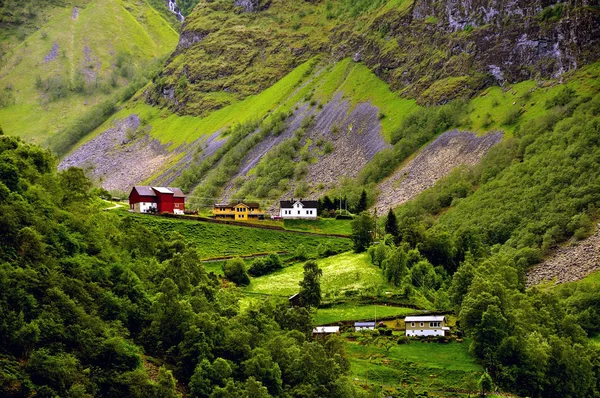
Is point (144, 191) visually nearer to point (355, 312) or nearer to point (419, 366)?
point (355, 312)

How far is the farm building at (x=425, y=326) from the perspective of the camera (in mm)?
106125

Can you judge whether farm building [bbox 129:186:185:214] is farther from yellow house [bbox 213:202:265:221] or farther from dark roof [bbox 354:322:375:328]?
dark roof [bbox 354:322:375:328]

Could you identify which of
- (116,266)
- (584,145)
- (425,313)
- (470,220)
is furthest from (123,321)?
(584,145)

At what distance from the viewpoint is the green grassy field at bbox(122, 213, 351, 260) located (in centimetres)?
13988

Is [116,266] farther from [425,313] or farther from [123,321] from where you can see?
[425,313]

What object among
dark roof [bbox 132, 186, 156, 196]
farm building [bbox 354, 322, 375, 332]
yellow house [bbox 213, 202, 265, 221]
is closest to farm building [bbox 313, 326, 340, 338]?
farm building [bbox 354, 322, 375, 332]

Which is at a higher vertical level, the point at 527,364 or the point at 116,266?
the point at 116,266

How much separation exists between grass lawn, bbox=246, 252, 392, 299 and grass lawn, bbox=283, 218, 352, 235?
23.7 metres

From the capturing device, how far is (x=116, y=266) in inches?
3322

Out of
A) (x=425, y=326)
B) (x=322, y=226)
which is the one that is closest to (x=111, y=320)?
(x=425, y=326)

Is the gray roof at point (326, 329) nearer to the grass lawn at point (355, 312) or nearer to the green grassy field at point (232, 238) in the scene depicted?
the grass lawn at point (355, 312)

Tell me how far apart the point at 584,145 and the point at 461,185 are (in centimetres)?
2568

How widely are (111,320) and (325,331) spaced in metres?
32.5

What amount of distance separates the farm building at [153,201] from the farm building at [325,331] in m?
55.4
